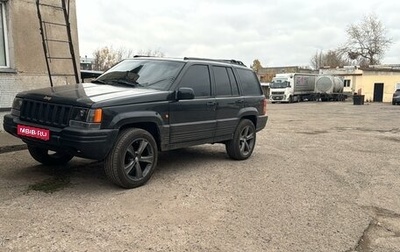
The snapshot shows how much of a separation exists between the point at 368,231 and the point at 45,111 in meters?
4.32

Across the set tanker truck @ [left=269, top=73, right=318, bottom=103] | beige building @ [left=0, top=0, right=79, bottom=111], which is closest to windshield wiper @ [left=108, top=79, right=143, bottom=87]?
beige building @ [left=0, top=0, right=79, bottom=111]

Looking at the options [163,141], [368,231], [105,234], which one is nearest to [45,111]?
[163,141]

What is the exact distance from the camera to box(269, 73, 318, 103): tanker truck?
41.9 m

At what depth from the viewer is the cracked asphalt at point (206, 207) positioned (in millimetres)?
3857

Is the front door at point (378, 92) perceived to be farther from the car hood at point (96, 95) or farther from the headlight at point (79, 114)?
the headlight at point (79, 114)

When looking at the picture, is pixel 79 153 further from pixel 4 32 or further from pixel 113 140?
pixel 4 32

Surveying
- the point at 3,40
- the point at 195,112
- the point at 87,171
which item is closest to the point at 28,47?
the point at 3,40

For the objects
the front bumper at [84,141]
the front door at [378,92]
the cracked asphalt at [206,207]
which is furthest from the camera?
the front door at [378,92]

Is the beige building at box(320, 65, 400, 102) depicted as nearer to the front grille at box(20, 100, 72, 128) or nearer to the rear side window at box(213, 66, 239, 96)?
the rear side window at box(213, 66, 239, 96)

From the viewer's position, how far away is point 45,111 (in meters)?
5.17

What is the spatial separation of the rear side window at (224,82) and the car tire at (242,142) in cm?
72

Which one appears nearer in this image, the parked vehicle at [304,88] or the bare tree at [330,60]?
the parked vehicle at [304,88]

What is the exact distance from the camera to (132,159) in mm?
5348

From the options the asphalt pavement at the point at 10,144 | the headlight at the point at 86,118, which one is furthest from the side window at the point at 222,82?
the asphalt pavement at the point at 10,144
